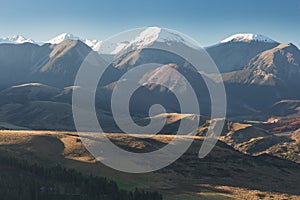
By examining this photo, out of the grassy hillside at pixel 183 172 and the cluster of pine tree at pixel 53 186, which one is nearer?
the cluster of pine tree at pixel 53 186

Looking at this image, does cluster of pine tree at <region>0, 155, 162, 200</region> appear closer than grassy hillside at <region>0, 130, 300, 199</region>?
Yes

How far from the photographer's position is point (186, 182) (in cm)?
15050

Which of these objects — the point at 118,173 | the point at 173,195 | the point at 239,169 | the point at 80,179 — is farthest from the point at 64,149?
the point at 239,169

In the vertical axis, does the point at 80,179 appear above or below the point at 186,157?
above

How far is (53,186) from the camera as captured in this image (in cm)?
11694

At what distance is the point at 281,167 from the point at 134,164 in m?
78.8

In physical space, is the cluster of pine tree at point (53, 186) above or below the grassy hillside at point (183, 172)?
above

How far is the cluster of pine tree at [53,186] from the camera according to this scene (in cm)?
10750

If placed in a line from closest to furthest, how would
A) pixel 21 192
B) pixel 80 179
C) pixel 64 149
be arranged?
pixel 21 192 < pixel 80 179 < pixel 64 149

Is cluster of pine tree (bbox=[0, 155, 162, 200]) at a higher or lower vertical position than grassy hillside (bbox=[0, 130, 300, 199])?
higher

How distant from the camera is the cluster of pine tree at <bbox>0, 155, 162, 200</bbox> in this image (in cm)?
10750

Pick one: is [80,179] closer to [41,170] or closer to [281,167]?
[41,170]

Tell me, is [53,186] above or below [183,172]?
above

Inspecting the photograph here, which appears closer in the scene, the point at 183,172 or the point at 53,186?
the point at 53,186
